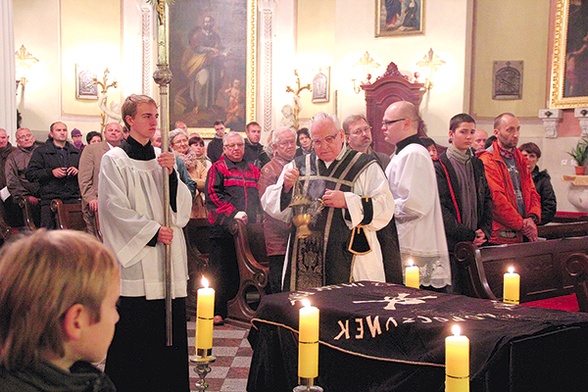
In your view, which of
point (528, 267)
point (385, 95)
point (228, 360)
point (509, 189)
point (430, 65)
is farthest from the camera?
point (385, 95)

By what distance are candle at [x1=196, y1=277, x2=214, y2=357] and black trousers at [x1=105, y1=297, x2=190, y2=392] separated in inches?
63.7

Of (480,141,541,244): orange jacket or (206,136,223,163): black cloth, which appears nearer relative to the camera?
(480,141,541,244): orange jacket

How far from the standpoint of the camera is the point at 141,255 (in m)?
3.94

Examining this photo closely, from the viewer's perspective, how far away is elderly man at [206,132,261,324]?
6.63m

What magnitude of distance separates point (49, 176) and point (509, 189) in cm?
509

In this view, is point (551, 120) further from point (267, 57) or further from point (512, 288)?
point (512, 288)

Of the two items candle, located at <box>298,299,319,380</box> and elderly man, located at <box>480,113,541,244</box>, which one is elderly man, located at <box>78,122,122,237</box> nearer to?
elderly man, located at <box>480,113,541,244</box>

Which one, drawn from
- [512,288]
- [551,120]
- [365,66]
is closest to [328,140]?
[512,288]

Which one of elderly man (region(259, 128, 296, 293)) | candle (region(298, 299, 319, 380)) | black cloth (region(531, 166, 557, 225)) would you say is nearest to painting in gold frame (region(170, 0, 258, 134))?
black cloth (region(531, 166, 557, 225))

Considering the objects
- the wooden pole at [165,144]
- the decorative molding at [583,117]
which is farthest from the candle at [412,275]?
the decorative molding at [583,117]

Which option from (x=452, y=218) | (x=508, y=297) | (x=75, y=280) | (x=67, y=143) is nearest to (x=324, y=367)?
(x=508, y=297)

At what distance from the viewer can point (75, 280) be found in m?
1.36

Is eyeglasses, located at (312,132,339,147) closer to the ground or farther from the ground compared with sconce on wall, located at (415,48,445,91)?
closer to the ground

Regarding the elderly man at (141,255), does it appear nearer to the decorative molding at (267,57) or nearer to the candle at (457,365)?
the candle at (457,365)
